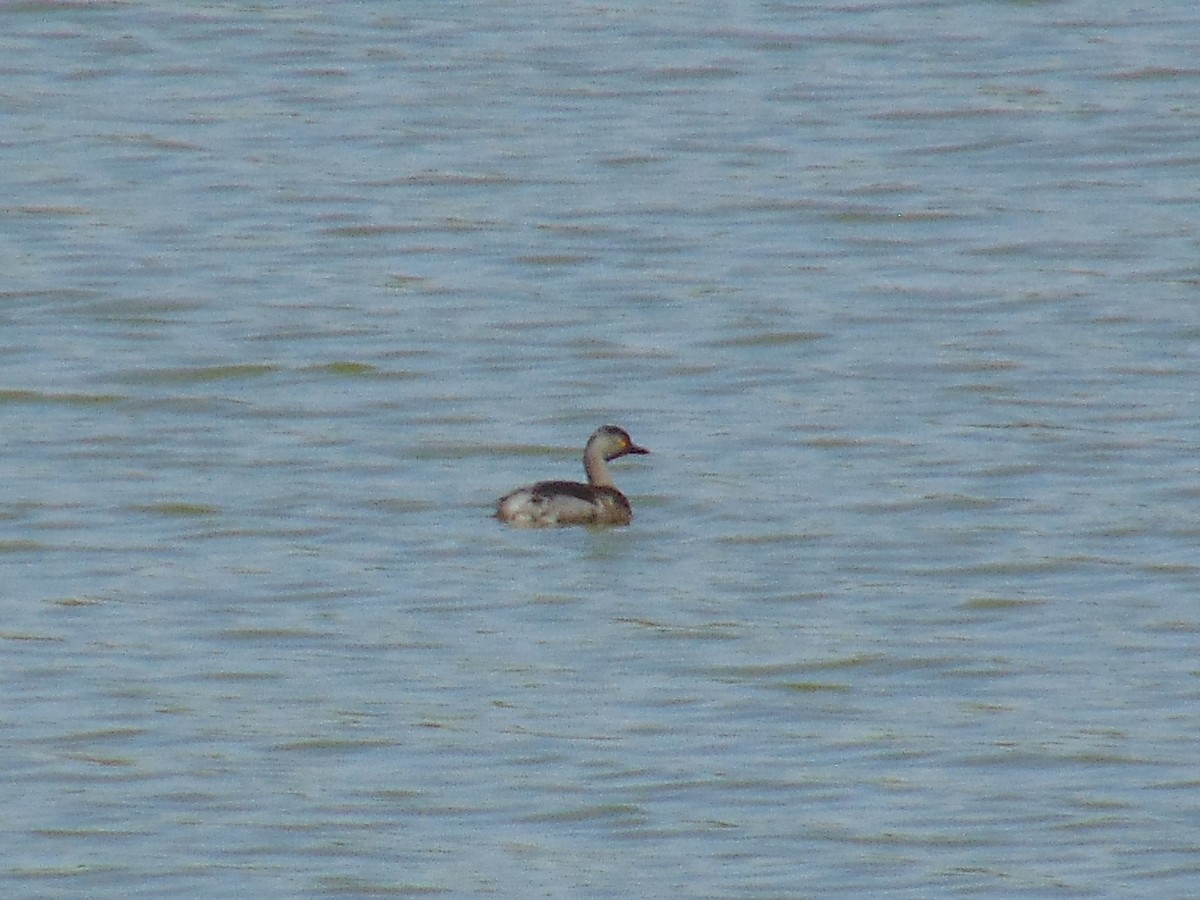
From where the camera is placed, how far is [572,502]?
13.1 meters

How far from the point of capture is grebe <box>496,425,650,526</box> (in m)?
13.0

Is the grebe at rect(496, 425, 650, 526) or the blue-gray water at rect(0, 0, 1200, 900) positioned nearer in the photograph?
the blue-gray water at rect(0, 0, 1200, 900)

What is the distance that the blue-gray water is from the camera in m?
9.52

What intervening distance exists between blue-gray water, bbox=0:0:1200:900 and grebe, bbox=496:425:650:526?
0.10 metres

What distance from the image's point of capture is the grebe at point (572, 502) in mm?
13000

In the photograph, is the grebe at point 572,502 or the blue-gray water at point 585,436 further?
the grebe at point 572,502

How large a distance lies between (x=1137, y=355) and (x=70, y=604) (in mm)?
5785

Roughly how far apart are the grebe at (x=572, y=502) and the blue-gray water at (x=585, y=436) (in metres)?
0.10

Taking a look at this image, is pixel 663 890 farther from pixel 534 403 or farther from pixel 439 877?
pixel 534 403

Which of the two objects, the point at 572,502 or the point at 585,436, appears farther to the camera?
the point at 585,436

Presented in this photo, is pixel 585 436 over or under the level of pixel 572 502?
under

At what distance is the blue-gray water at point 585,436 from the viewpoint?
952 centimetres

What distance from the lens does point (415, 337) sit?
16.1 metres

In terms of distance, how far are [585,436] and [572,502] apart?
5.05 feet
